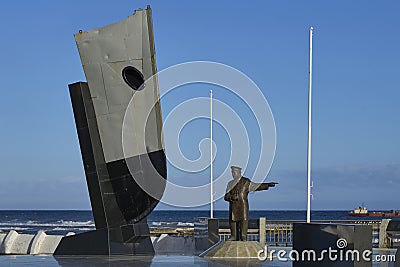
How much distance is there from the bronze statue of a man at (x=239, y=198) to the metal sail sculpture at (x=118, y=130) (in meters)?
1.38

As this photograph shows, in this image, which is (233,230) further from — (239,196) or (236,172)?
(236,172)

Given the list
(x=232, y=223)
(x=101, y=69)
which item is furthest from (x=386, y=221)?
(x=101, y=69)

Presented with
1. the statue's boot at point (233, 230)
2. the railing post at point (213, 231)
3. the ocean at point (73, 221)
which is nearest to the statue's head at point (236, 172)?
the statue's boot at point (233, 230)

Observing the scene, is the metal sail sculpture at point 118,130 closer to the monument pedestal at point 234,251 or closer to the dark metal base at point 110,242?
the dark metal base at point 110,242

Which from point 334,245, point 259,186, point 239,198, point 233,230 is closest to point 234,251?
point 233,230

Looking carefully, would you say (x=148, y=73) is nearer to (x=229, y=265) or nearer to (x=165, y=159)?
(x=165, y=159)

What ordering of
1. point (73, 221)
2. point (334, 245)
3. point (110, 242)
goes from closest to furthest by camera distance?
1. point (334, 245)
2. point (110, 242)
3. point (73, 221)

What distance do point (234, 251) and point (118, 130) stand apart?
3.28 meters

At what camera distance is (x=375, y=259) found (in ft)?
50.4

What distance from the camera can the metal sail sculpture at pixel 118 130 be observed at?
568 inches

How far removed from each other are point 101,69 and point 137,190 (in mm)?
2486

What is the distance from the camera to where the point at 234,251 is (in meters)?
14.7

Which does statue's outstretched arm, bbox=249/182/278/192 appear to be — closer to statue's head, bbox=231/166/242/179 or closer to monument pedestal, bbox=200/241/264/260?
statue's head, bbox=231/166/242/179

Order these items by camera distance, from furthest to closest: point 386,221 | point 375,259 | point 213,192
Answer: point 386,221 → point 213,192 → point 375,259
